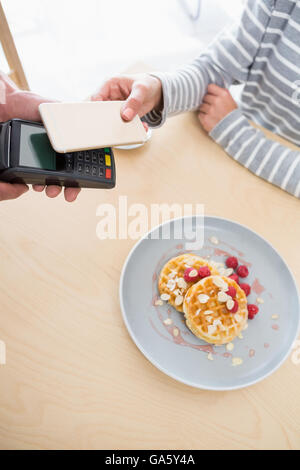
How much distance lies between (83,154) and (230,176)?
331mm

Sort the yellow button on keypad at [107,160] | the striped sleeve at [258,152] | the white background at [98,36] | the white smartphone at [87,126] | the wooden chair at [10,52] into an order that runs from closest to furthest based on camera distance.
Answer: the white smartphone at [87,126] → the yellow button on keypad at [107,160] → the striped sleeve at [258,152] → the wooden chair at [10,52] → the white background at [98,36]

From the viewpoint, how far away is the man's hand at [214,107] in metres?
0.76

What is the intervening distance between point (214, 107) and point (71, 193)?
1.28 feet

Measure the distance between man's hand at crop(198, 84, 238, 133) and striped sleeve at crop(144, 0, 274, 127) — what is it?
0.02 metres

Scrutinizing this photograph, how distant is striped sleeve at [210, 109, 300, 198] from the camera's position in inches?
28.0

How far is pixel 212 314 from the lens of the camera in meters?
0.57

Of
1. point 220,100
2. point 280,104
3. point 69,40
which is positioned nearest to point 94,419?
point 220,100

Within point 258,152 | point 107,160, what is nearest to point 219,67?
point 258,152

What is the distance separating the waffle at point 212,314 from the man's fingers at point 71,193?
28 centimetres

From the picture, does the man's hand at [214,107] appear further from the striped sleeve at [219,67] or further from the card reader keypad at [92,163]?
the card reader keypad at [92,163]

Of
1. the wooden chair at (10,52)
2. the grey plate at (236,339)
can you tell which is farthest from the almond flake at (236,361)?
the wooden chair at (10,52)

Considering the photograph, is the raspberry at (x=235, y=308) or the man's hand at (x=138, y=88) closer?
the raspberry at (x=235, y=308)

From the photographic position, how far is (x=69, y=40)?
5.48 ft
